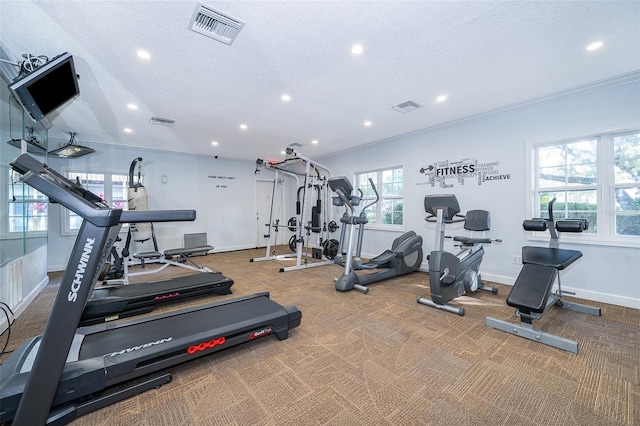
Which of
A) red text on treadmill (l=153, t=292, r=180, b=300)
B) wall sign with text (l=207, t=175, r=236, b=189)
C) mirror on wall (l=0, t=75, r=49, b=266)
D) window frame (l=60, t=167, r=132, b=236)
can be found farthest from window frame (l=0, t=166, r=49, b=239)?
wall sign with text (l=207, t=175, r=236, b=189)

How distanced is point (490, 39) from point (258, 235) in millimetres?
7036

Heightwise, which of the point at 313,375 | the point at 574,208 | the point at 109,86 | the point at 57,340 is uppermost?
the point at 109,86

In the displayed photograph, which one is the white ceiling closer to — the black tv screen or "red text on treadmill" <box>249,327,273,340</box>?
the black tv screen

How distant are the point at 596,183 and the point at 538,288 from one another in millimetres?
2072

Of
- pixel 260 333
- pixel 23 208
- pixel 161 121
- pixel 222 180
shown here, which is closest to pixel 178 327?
pixel 260 333

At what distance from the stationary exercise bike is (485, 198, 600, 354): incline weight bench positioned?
53 centimetres

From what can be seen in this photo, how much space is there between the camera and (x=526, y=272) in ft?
8.56

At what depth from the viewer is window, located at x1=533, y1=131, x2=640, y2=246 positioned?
308 cm

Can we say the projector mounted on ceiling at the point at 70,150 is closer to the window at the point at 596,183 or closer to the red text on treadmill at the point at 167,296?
the red text on treadmill at the point at 167,296

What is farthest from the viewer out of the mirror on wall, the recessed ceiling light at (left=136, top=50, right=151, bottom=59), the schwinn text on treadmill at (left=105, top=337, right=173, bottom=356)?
the mirror on wall

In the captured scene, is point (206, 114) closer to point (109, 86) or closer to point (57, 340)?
point (109, 86)

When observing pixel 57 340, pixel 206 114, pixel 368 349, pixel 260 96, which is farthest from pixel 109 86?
pixel 368 349

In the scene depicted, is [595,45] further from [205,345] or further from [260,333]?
[205,345]

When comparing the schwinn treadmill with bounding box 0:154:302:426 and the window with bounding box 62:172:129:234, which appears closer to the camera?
the schwinn treadmill with bounding box 0:154:302:426
